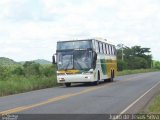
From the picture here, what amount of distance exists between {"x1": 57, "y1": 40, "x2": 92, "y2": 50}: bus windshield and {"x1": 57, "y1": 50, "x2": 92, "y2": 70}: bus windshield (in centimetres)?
36

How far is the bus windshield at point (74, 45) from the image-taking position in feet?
112

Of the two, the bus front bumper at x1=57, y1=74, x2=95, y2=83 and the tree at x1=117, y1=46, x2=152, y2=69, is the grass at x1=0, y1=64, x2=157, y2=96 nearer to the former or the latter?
the bus front bumper at x1=57, y1=74, x2=95, y2=83

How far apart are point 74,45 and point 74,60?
117 centimetres

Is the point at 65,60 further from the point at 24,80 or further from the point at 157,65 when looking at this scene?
the point at 157,65

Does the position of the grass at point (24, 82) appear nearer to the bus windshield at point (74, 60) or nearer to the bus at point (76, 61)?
the bus at point (76, 61)

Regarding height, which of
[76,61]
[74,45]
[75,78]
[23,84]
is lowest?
[23,84]

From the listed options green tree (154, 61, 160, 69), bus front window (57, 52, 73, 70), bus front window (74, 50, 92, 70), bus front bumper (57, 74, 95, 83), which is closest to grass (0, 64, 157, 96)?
bus front bumper (57, 74, 95, 83)

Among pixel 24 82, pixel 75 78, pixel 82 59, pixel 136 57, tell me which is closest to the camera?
pixel 24 82

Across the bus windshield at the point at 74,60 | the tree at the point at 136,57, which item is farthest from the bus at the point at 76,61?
the tree at the point at 136,57

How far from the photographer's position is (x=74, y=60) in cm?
3375

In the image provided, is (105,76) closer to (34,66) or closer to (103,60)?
(103,60)

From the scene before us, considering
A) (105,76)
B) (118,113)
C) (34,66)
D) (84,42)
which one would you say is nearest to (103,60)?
(105,76)

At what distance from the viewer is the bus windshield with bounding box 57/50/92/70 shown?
3372cm

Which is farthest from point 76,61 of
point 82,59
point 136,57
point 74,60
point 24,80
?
point 136,57
